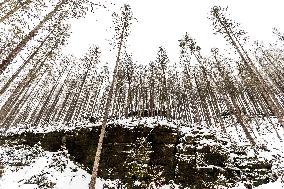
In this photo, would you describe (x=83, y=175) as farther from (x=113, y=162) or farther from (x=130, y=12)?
(x=130, y=12)

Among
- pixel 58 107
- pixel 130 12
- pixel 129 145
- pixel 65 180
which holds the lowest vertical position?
pixel 65 180

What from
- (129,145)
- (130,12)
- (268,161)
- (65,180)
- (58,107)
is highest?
(58,107)

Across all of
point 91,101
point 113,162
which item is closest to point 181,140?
point 113,162

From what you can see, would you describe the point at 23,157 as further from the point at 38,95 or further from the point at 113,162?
the point at 38,95

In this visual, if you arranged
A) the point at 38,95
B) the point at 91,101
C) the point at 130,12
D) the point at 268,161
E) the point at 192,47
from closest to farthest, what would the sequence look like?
the point at 268,161
the point at 130,12
the point at 192,47
the point at 38,95
the point at 91,101

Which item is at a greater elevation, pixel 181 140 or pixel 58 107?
pixel 58 107

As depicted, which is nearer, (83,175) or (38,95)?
(83,175)

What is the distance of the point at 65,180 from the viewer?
62.0ft

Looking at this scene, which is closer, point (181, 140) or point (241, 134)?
point (181, 140)

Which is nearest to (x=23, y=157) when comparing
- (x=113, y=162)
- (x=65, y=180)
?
(x=65, y=180)

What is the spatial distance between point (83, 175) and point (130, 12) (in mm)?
13815

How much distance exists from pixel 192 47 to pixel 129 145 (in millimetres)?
20277

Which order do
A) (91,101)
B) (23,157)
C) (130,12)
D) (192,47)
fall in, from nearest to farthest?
(23,157)
(130,12)
(192,47)
(91,101)

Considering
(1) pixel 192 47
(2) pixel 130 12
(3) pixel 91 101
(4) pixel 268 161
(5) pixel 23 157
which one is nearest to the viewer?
(4) pixel 268 161
